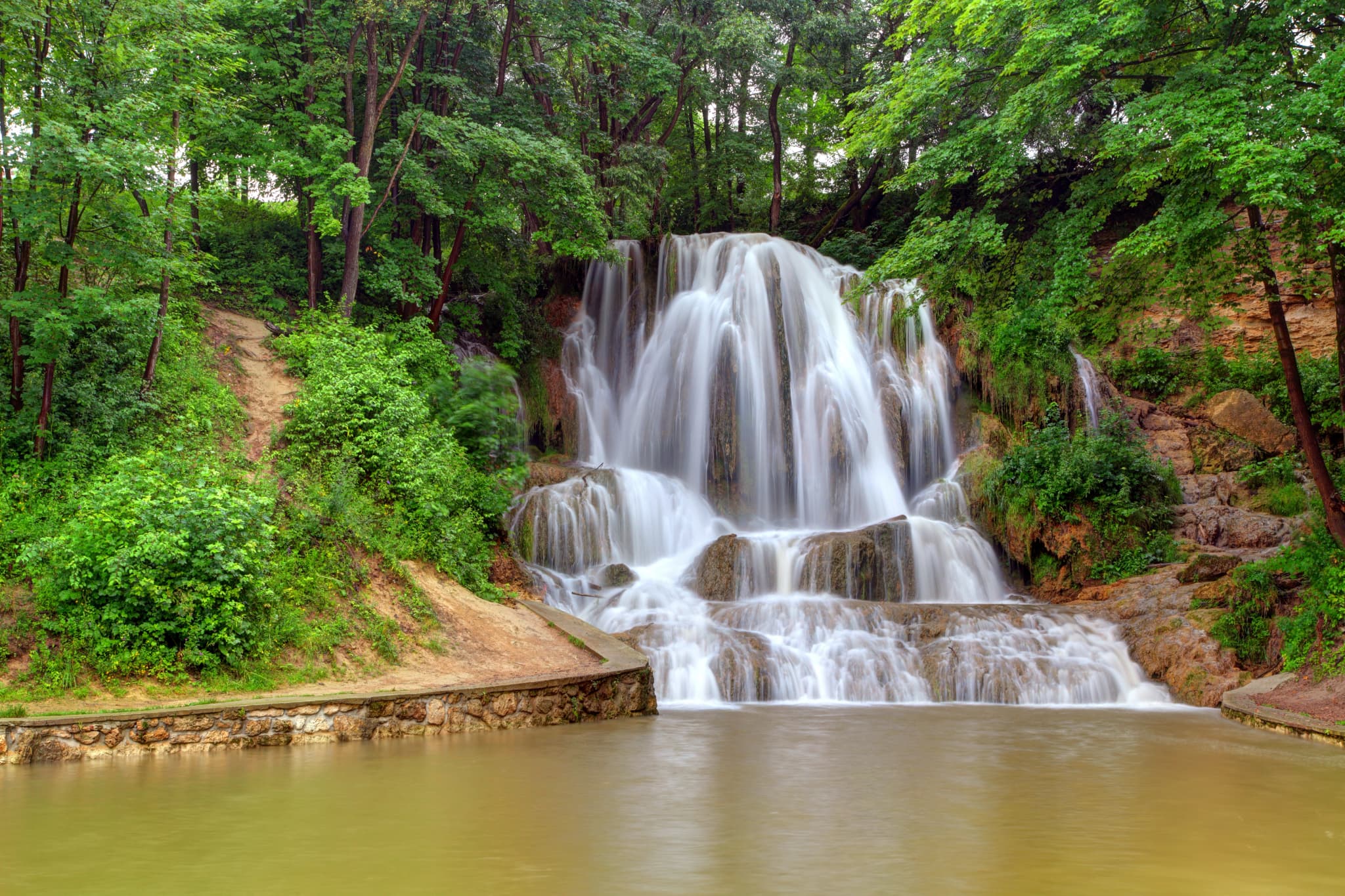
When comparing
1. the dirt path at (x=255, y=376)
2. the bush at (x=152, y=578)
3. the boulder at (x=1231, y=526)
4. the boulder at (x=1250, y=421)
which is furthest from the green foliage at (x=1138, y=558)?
the dirt path at (x=255, y=376)

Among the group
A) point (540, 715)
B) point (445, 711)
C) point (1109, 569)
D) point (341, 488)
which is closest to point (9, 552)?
point (341, 488)

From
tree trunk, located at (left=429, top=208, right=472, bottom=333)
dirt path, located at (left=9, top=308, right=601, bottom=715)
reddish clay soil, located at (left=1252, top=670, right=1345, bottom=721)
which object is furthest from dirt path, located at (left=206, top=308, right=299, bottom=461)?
reddish clay soil, located at (left=1252, top=670, right=1345, bottom=721)

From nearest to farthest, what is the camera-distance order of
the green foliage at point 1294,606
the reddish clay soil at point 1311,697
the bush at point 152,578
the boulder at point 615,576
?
1. the bush at point 152,578
2. the reddish clay soil at point 1311,697
3. the green foliage at point 1294,606
4. the boulder at point 615,576

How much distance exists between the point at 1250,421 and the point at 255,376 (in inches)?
836

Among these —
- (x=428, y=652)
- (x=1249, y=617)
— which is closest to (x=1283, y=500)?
(x=1249, y=617)

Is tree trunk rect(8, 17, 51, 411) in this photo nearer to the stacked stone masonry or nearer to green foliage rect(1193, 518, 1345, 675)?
the stacked stone masonry

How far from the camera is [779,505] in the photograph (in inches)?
858

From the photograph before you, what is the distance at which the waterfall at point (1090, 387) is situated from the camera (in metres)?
22.1

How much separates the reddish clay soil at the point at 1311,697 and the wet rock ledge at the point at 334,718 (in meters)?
7.36

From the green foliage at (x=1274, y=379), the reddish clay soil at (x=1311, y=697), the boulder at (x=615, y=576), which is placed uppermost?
the green foliage at (x=1274, y=379)

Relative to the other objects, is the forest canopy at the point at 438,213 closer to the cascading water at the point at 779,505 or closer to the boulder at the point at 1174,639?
the cascading water at the point at 779,505

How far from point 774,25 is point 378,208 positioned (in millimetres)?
15760

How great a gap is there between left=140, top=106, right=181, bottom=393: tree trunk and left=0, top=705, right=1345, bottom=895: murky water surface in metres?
8.24

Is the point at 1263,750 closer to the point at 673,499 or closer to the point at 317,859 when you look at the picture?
the point at 317,859
